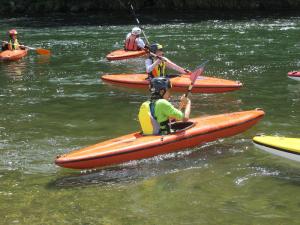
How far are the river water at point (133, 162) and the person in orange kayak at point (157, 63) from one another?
0.68 m

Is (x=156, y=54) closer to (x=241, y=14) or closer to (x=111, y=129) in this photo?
(x=111, y=129)

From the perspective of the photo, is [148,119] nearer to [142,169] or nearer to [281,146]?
[142,169]

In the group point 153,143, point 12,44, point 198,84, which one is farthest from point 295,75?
point 12,44

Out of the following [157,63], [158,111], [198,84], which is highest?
[157,63]

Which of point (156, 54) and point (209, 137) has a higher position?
point (156, 54)

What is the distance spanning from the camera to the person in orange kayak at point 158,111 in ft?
20.9

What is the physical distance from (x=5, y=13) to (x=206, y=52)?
81.2 feet

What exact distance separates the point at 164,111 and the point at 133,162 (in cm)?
79

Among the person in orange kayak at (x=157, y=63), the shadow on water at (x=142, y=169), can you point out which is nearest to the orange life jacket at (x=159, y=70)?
the person in orange kayak at (x=157, y=63)

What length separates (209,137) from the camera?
269 inches

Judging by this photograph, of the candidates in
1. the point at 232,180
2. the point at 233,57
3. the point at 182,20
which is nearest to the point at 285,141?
the point at 232,180

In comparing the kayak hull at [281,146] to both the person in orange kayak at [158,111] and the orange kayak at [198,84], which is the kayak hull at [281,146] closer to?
the person in orange kayak at [158,111]

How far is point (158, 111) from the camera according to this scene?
6379mm

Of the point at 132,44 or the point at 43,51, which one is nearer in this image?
the point at 132,44
